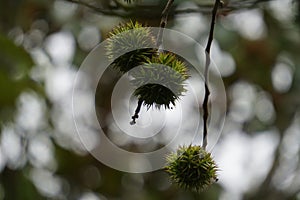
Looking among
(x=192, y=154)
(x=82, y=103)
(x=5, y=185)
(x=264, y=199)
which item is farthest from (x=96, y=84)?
(x=192, y=154)

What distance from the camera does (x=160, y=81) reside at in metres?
0.98

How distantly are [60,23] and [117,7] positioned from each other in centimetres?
143

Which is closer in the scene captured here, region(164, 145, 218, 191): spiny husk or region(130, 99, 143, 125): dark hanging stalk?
region(130, 99, 143, 125): dark hanging stalk

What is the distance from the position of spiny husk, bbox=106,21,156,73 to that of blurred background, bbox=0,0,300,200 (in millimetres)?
1372

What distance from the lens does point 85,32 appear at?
107 inches

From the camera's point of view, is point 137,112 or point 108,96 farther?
point 108,96

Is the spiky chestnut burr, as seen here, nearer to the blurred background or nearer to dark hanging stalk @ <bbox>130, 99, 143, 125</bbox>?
dark hanging stalk @ <bbox>130, 99, 143, 125</bbox>

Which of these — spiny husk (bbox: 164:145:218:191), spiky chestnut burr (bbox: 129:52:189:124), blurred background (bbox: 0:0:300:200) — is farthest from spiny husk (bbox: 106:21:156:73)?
blurred background (bbox: 0:0:300:200)

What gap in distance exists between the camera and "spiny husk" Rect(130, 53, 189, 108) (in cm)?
97

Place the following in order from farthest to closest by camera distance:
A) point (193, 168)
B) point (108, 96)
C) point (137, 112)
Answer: point (108, 96), point (193, 168), point (137, 112)

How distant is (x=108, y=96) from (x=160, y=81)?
1735mm

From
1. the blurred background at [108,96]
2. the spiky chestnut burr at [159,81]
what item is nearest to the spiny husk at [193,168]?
the spiky chestnut burr at [159,81]

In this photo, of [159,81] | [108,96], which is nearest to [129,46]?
[159,81]

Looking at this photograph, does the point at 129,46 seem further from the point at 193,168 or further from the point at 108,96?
the point at 108,96
